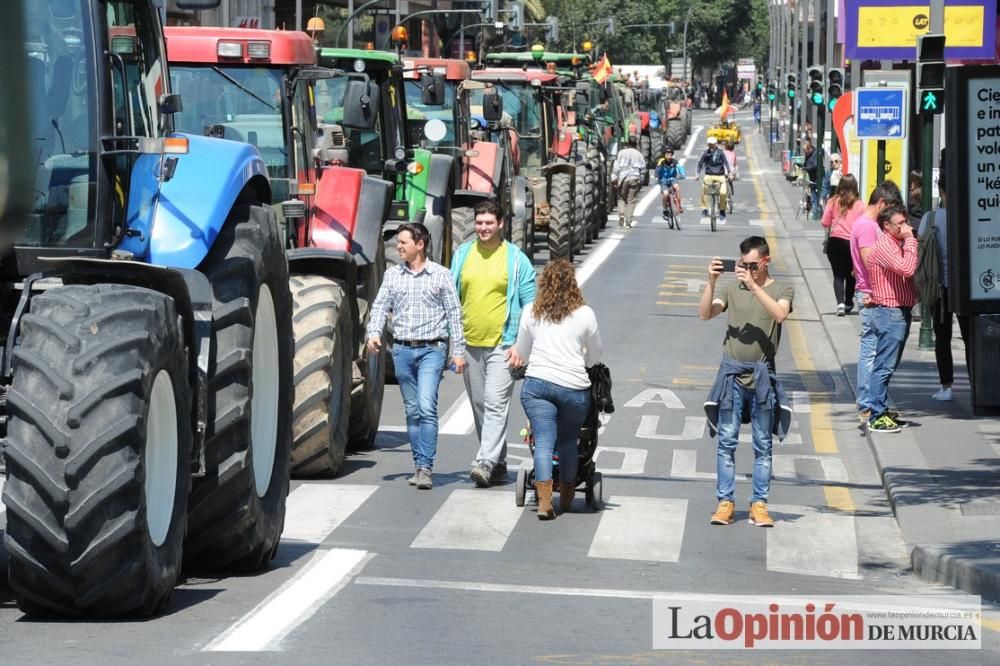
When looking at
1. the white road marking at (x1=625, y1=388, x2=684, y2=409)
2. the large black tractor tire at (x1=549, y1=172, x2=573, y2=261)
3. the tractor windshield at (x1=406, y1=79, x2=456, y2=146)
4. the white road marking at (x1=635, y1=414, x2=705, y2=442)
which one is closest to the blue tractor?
the white road marking at (x1=635, y1=414, x2=705, y2=442)

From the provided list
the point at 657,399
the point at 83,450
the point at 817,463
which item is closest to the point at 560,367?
the point at 817,463

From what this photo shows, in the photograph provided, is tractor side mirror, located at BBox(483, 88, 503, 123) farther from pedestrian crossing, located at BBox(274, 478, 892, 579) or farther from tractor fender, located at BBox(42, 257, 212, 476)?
tractor fender, located at BBox(42, 257, 212, 476)

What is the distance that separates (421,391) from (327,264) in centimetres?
130

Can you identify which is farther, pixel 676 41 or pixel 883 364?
pixel 676 41

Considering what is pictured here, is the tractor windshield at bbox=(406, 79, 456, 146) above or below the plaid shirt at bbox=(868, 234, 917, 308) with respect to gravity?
above

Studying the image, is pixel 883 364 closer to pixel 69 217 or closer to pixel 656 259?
pixel 69 217

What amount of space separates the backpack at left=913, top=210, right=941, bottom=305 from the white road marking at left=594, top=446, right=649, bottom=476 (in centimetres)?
261

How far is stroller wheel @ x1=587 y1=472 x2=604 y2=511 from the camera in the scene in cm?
1091

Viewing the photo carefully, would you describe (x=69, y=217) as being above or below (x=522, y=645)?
above

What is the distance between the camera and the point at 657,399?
16.7m

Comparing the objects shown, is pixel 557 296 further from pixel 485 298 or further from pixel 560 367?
pixel 485 298

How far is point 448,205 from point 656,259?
45.8 ft

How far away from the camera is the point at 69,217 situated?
6.99 metres

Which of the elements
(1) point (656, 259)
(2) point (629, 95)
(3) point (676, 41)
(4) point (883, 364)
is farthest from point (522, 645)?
(3) point (676, 41)
